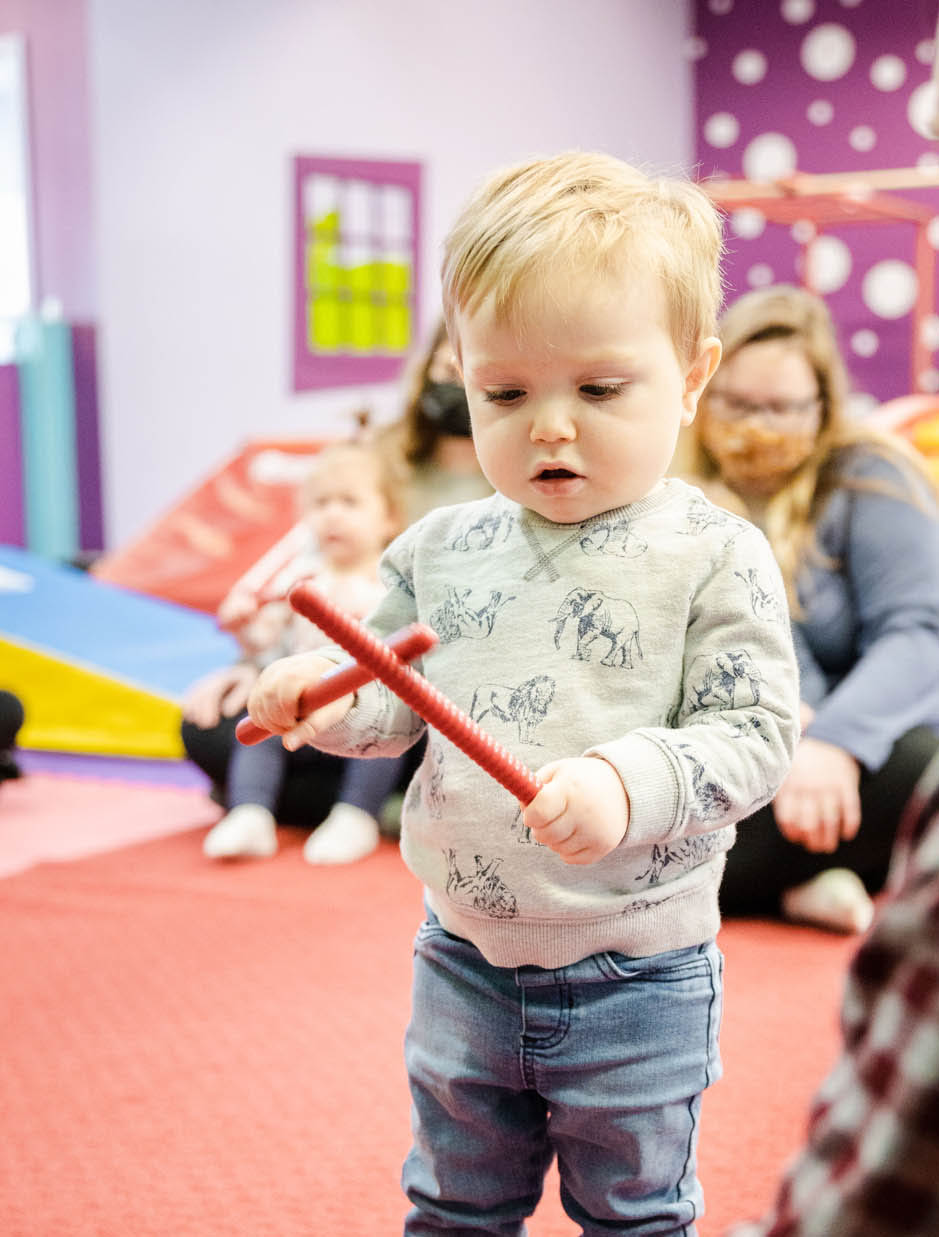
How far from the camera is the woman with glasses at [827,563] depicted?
158 centimetres

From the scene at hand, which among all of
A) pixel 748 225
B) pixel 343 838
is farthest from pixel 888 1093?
pixel 748 225

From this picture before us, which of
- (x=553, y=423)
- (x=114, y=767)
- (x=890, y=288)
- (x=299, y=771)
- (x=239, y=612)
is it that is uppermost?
(x=890, y=288)

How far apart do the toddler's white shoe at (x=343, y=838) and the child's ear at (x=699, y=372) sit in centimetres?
127

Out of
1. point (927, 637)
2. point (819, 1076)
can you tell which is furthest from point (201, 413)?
point (819, 1076)

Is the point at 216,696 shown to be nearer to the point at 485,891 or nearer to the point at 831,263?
the point at 485,891

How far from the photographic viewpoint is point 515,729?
2.17ft

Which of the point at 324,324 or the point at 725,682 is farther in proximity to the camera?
the point at 324,324

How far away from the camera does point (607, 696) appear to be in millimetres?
656

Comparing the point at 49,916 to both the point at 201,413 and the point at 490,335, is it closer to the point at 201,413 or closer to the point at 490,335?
the point at 490,335

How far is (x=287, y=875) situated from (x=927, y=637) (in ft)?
2.80

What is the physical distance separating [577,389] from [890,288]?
489 centimetres

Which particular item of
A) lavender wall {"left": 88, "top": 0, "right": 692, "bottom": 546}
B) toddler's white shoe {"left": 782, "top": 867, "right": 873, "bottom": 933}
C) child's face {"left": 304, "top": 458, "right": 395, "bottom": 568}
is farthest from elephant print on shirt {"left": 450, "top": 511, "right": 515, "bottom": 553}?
lavender wall {"left": 88, "top": 0, "right": 692, "bottom": 546}

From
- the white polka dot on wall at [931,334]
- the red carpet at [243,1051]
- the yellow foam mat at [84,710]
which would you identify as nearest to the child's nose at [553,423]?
the red carpet at [243,1051]

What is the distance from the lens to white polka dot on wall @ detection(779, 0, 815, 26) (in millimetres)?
5262
